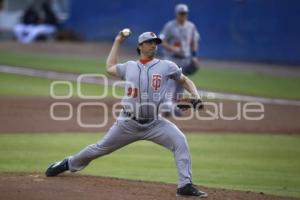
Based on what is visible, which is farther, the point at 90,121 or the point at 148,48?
the point at 90,121

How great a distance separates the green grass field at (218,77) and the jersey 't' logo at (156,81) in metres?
12.7

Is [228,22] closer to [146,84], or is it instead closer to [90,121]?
[90,121]

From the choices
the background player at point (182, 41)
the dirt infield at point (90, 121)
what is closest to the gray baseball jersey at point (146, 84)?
the dirt infield at point (90, 121)

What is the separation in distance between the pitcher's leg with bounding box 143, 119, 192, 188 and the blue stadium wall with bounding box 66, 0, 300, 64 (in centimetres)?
1815

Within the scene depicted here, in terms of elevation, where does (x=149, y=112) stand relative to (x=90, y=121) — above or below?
above

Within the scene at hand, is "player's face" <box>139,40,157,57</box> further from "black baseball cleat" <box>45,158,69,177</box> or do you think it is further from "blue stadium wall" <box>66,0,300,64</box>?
"blue stadium wall" <box>66,0,300,64</box>

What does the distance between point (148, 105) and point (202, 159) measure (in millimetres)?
3806

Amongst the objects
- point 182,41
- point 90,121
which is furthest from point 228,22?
point 90,121

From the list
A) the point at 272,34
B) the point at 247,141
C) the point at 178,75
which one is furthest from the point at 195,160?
the point at 272,34

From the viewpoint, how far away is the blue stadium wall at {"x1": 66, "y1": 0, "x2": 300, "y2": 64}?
26.7m

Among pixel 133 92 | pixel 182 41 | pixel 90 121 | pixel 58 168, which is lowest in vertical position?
pixel 58 168

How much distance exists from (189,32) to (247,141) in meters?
3.56

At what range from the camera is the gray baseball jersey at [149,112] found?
8961 millimetres

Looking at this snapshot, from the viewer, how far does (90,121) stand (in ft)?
54.0
